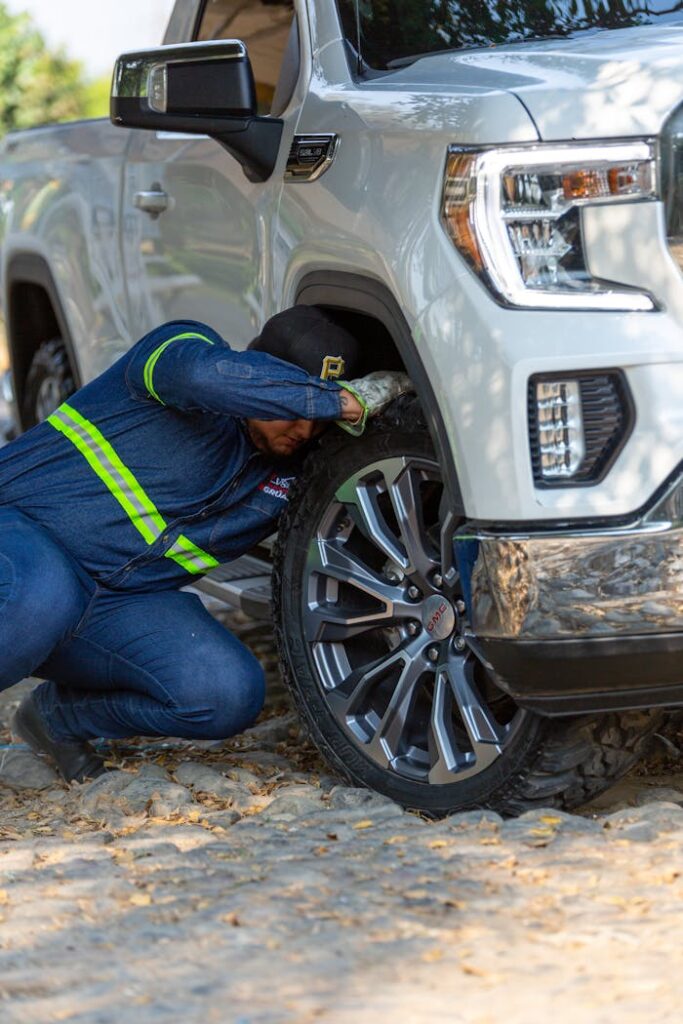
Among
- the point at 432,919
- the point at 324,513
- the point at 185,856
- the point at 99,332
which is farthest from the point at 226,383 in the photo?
the point at 99,332

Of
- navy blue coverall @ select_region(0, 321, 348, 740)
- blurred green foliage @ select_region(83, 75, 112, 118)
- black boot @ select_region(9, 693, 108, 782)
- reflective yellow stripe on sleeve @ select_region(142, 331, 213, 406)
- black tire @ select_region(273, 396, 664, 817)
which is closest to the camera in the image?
black tire @ select_region(273, 396, 664, 817)

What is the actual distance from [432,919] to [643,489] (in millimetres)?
900

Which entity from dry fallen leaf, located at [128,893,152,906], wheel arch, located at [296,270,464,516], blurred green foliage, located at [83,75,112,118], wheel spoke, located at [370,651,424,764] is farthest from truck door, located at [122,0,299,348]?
blurred green foliage, located at [83,75,112,118]

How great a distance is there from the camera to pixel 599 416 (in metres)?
2.96

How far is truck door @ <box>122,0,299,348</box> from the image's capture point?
4.04 m

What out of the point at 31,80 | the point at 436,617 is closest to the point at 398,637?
the point at 436,617

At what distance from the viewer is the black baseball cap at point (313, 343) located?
366 cm

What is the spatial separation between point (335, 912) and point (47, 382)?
372cm

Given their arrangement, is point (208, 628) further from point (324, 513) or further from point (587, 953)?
point (587, 953)

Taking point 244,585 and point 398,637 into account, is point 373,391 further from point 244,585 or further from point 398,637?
point 244,585

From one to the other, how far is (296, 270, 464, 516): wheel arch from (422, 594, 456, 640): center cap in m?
0.34

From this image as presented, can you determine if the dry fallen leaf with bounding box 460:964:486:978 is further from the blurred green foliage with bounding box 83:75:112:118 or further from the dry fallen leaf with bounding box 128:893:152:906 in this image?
the blurred green foliage with bounding box 83:75:112:118

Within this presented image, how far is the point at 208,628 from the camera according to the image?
162 inches

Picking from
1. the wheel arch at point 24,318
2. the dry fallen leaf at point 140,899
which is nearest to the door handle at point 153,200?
the wheel arch at point 24,318
